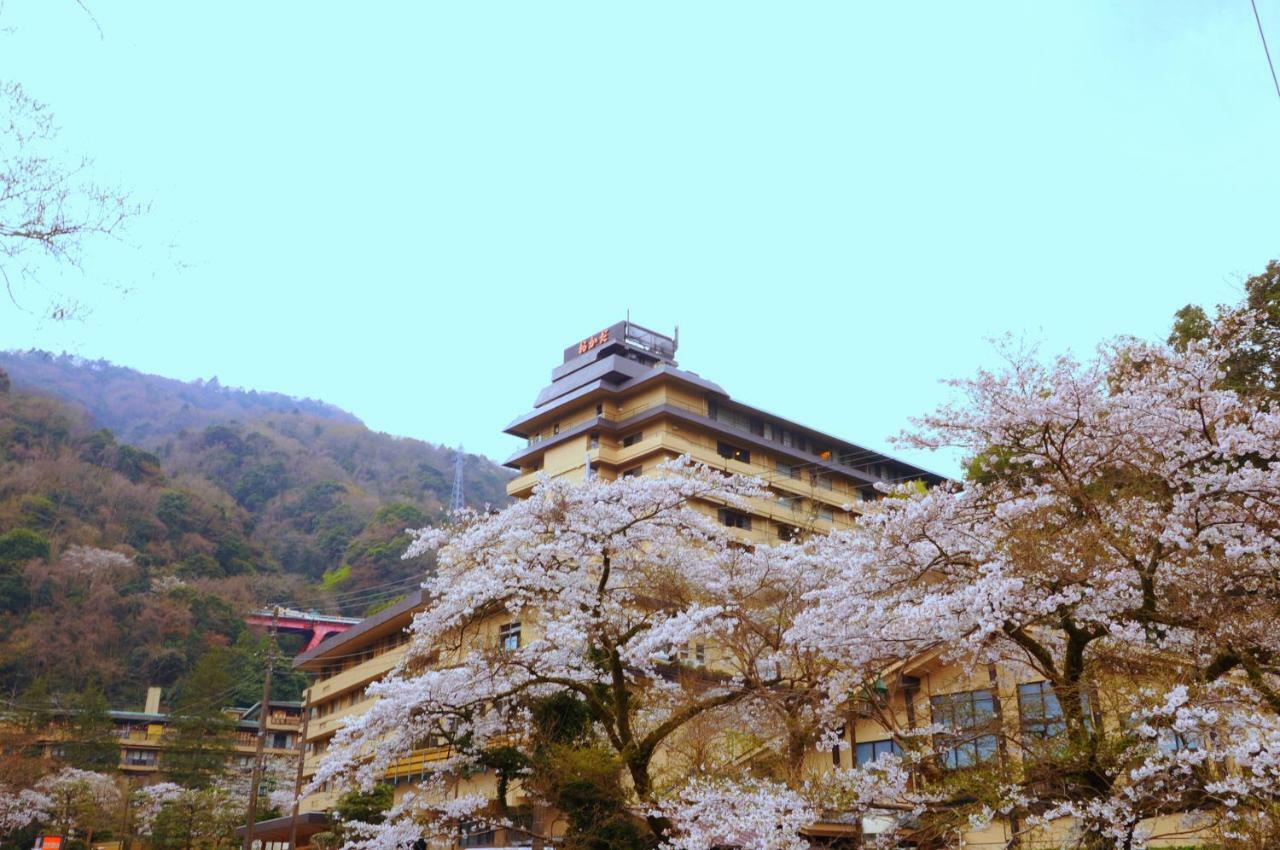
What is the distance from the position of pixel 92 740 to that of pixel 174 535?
2405cm

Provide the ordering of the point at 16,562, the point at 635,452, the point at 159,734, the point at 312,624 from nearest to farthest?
the point at 635,452, the point at 159,734, the point at 16,562, the point at 312,624

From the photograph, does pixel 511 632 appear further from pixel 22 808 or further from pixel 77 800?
pixel 22 808

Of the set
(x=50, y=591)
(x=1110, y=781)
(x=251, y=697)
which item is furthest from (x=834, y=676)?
(x=50, y=591)

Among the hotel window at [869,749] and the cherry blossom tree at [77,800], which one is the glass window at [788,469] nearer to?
the hotel window at [869,749]

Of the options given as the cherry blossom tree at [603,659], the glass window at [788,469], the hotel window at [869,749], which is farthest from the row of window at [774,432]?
the cherry blossom tree at [603,659]

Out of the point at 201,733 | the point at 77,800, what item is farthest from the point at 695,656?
the point at 77,800

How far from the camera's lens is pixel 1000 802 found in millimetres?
8852

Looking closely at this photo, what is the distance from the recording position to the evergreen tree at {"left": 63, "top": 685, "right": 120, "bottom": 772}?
3784cm

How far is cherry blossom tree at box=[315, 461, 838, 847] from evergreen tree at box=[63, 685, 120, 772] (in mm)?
27813

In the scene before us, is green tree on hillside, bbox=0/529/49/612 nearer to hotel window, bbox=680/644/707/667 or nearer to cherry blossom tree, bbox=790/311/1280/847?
hotel window, bbox=680/644/707/667

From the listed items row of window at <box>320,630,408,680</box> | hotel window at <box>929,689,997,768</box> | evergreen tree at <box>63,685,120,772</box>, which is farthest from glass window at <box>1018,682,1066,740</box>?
evergreen tree at <box>63,685,120,772</box>

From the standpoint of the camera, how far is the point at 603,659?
1459cm

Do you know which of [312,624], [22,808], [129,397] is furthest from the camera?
[129,397]

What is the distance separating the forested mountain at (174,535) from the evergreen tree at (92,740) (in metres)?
9.90
